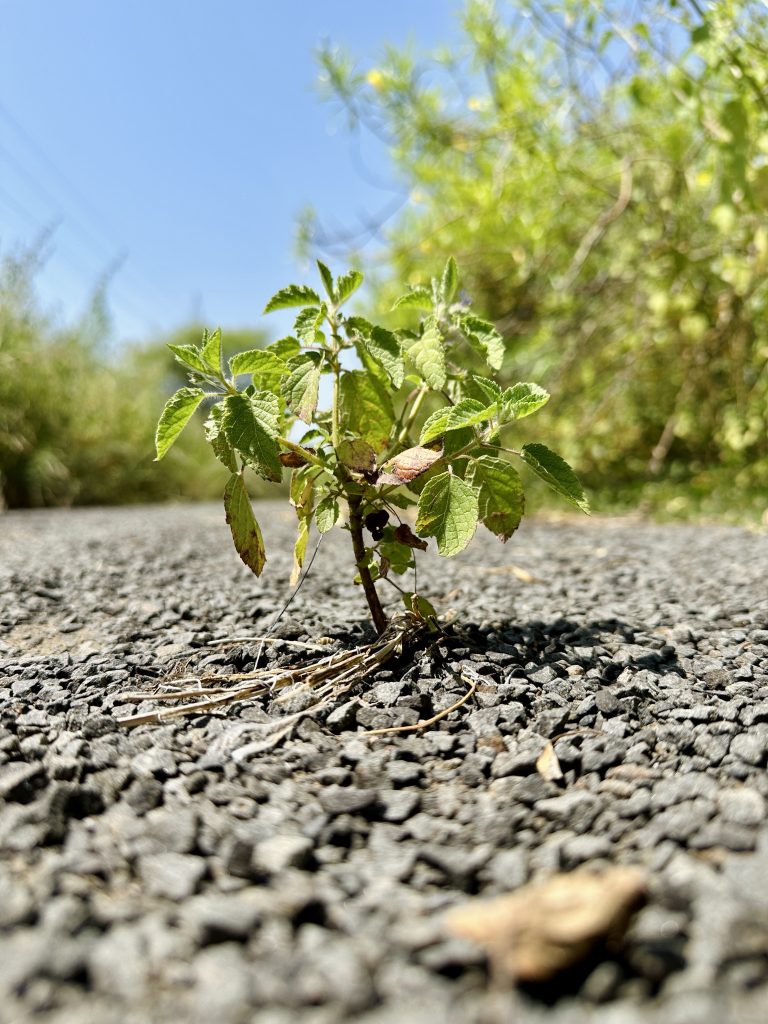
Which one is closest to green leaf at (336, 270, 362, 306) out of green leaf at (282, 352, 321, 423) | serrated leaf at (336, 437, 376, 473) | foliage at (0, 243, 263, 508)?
green leaf at (282, 352, 321, 423)

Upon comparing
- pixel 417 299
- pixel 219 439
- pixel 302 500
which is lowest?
pixel 302 500

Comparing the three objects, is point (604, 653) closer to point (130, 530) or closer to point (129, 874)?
point (129, 874)

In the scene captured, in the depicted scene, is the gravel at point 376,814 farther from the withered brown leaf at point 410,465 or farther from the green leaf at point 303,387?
the green leaf at point 303,387

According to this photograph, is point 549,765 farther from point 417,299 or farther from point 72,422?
point 72,422

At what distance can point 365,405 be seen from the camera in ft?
3.80

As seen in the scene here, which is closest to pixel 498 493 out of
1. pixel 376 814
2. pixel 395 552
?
pixel 395 552

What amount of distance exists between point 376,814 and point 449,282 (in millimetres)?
853

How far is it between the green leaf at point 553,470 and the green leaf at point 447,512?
103 mm

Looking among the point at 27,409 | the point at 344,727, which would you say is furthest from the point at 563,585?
the point at 27,409

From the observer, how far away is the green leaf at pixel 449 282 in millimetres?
1244

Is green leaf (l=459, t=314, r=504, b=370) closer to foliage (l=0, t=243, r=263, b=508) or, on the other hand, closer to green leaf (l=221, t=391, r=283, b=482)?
green leaf (l=221, t=391, r=283, b=482)

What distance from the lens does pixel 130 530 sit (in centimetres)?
321

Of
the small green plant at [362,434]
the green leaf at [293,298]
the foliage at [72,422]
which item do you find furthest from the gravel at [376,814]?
the foliage at [72,422]

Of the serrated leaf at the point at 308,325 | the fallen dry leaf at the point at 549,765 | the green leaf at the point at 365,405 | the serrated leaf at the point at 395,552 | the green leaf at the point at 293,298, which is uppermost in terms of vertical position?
the green leaf at the point at 293,298
